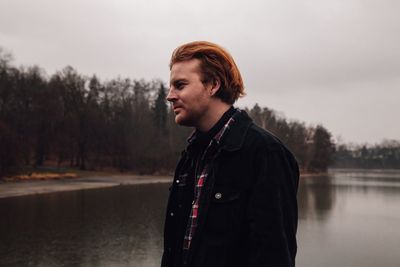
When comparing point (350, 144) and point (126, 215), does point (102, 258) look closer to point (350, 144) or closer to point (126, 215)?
point (126, 215)

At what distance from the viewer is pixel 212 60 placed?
2.10m

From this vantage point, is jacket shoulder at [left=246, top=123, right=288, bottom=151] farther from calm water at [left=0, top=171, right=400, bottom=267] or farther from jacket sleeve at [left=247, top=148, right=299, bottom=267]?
calm water at [left=0, top=171, right=400, bottom=267]

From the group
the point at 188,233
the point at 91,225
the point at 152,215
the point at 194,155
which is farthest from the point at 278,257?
the point at 152,215

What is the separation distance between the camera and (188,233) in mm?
2084

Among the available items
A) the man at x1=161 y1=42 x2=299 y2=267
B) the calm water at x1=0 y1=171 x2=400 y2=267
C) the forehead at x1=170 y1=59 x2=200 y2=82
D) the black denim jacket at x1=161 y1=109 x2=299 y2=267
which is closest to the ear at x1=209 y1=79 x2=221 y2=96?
the man at x1=161 y1=42 x2=299 y2=267

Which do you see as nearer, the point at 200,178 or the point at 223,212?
the point at 223,212

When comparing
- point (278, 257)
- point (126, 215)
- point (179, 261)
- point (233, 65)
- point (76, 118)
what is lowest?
point (126, 215)

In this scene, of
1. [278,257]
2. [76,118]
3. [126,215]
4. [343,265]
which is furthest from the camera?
[76,118]

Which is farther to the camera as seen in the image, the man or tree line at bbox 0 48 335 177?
tree line at bbox 0 48 335 177

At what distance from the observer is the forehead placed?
2.10 meters

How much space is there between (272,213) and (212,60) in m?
0.87

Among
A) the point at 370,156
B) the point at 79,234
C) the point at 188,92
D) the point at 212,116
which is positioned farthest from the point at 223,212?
the point at 370,156

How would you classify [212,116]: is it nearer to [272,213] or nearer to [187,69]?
[187,69]

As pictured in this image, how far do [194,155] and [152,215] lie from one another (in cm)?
1524
